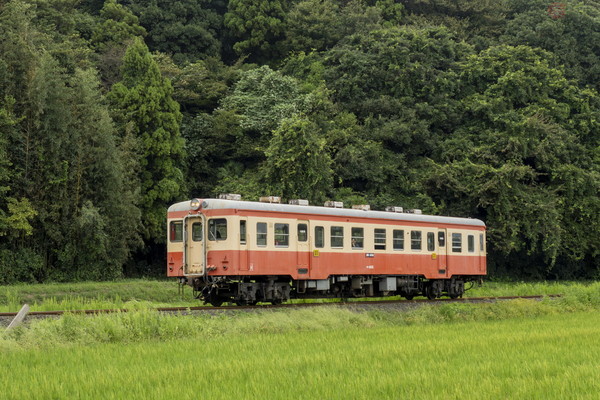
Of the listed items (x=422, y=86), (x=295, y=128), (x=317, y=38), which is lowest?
(x=295, y=128)

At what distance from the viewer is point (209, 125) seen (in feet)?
137

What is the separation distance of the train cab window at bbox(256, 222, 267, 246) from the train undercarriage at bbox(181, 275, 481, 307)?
1.02m

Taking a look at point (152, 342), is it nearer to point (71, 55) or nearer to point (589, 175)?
point (71, 55)

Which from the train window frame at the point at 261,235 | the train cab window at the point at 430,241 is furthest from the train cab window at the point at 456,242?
the train window frame at the point at 261,235

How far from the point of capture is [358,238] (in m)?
23.8

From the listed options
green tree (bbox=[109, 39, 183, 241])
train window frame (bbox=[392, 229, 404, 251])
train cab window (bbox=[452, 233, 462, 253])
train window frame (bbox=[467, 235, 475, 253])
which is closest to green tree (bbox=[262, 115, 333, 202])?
green tree (bbox=[109, 39, 183, 241])

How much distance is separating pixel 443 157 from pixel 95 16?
2096 centimetres

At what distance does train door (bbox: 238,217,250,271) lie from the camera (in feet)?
67.2

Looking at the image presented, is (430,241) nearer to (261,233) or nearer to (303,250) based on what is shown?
(303,250)

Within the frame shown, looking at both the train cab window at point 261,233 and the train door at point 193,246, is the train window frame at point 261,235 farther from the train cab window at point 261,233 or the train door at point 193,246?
the train door at point 193,246

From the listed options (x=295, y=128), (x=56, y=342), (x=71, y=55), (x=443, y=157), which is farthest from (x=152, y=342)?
(x=443, y=157)

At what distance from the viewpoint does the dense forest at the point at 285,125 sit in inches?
1292

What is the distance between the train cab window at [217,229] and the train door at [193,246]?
0.26 meters

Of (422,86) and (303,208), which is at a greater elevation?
(422,86)
